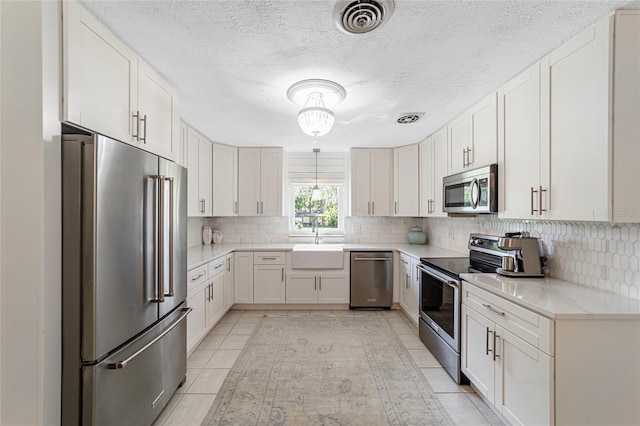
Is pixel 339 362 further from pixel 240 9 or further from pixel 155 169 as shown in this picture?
pixel 240 9

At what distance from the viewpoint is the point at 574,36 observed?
1603 millimetres

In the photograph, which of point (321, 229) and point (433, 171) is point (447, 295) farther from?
point (321, 229)

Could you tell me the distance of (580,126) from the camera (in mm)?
1575

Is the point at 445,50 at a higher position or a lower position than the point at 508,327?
higher

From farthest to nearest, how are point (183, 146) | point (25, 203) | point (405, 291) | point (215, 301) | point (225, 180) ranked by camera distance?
point (225, 180) < point (405, 291) < point (215, 301) < point (183, 146) < point (25, 203)

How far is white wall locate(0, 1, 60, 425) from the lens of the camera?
3.86ft

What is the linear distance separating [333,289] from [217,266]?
159cm

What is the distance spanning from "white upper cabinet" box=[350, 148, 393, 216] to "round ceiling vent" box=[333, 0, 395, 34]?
9.49ft

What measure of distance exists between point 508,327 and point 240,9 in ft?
7.43

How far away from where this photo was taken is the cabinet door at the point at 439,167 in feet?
10.7

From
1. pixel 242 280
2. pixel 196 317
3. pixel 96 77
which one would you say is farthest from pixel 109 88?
pixel 242 280

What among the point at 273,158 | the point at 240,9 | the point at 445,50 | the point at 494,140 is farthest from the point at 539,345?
the point at 273,158

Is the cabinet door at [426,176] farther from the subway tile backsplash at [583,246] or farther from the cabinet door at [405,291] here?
the cabinet door at [405,291]

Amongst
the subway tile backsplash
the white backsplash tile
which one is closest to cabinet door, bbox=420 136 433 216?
the subway tile backsplash
